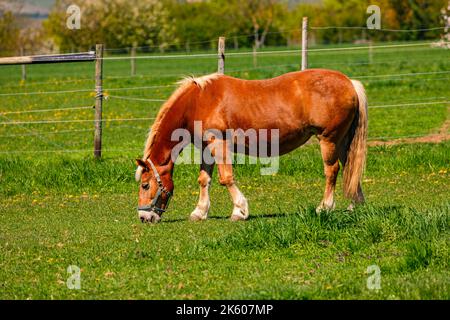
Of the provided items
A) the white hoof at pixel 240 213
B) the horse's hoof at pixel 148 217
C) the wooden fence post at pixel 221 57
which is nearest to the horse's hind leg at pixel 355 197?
the white hoof at pixel 240 213

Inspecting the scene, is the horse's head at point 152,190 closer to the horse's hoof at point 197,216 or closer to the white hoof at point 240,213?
the horse's hoof at point 197,216

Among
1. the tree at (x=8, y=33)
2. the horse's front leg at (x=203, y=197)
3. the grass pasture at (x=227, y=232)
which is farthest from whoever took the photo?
the tree at (x=8, y=33)

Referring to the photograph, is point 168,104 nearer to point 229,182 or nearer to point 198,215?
point 229,182

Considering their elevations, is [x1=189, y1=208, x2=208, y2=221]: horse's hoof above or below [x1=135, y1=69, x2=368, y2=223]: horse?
below

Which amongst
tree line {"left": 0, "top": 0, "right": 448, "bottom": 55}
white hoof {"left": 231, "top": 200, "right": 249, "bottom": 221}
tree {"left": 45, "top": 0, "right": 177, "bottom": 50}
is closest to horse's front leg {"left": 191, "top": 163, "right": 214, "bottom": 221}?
white hoof {"left": 231, "top": 200, "right": 249, "bottom": 221}

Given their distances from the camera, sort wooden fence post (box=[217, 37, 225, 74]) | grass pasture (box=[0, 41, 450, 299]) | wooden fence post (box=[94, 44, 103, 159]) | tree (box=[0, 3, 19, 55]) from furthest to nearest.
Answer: tree (box=[0, 3, 19, 55]) → wooden fence post (box=[94, 44, 103, 159]) → wooden fence post (box=[217, 37, 225, 74]) → grass pasture (box=[0, 41, 450, 299])

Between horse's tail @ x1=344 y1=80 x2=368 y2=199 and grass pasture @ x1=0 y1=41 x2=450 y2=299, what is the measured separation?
1.99ft

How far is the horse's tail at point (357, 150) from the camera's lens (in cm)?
1014

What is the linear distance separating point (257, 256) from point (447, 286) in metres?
2.00

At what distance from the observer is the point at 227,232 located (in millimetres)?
9242

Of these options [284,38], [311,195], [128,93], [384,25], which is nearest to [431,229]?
[311,195]

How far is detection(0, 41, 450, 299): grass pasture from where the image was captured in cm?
697

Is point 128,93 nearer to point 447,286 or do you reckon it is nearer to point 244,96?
point 244,96

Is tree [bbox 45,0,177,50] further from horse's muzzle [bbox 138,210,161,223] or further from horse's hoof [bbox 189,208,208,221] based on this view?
horse's muzzle [bbox 138,210,161,223]
